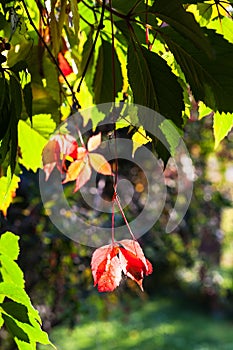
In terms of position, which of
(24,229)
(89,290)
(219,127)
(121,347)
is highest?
(219,127)

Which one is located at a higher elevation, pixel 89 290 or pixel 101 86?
pixel 101 86

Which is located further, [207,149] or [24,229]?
[207,149]

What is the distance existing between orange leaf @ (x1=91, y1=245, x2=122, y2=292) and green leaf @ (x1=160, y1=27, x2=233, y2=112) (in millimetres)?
152

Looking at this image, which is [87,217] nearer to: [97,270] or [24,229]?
[24,229]

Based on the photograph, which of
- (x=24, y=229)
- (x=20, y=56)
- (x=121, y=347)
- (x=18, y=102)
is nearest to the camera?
(x=18, y=102)

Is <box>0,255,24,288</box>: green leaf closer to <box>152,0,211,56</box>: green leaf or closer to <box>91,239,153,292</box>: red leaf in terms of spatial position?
<box>91,239,153,292</box>: red leaf

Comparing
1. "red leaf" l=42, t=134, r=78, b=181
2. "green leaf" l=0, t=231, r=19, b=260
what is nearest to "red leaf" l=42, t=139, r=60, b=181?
"red leaf" l=42, t=134, r=78, b=181

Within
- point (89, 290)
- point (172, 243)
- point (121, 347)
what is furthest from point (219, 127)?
point (121, 347)

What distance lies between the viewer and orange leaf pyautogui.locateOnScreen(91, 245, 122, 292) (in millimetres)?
534

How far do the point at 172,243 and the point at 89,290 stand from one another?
1183 millimetres

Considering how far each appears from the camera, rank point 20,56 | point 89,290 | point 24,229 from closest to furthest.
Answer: point 20,56 < point 24,229 < point 89,290

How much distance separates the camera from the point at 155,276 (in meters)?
8.36

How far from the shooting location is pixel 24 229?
254cm

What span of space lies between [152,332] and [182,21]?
7187mm
